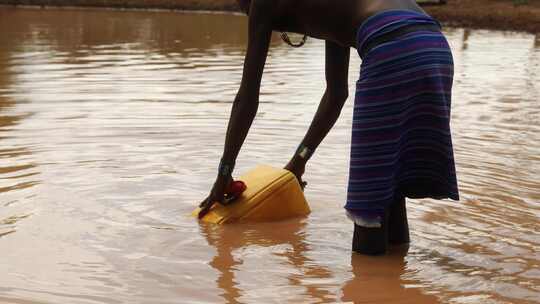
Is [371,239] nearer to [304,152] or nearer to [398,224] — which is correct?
[398,224]

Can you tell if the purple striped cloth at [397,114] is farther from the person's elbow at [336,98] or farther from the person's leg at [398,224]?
the person's elbow at [336,98]

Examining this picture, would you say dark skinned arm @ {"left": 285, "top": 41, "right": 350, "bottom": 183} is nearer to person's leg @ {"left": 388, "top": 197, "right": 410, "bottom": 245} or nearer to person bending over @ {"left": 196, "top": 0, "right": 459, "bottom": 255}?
person bending over @ {"left": 196, "top": 0, "right": 459, "bottom": 255}

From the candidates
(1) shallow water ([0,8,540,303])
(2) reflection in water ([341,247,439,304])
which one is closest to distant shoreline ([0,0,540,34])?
(1) shallow water ([0,8,540,303])

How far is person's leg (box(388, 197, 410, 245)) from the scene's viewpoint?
3.57 metres

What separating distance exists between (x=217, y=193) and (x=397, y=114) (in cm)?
94

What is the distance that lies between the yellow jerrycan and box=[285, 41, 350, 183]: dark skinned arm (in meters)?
0.13

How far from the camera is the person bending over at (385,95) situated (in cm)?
321

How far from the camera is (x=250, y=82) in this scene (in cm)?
351

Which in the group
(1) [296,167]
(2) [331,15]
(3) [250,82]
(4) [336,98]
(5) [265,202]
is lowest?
(5) [265,202]

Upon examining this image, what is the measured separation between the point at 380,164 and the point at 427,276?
0.44 m

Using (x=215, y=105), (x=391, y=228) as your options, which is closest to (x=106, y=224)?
(x=391, y=228)

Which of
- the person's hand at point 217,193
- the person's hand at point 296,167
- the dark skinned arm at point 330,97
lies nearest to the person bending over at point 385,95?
the dark skinned arm at point 330,97

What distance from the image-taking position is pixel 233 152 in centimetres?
366

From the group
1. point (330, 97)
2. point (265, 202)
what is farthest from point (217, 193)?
point (330, 97)
